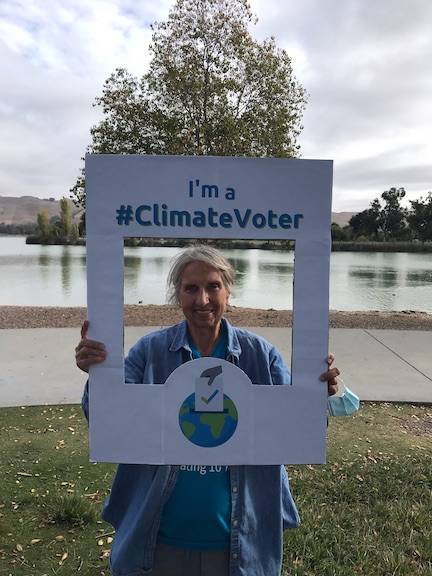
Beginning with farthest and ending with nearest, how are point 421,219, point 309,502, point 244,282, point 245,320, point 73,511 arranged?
point 421,219 → point 245,320 → point 309,502 → point 73,511 → point 244,282

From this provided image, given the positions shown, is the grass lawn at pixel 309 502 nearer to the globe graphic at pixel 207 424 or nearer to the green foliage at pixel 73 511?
the green foliage at pixel 73 511

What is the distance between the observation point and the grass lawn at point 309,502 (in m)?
2.49

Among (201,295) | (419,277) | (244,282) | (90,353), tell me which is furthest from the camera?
(419,277)

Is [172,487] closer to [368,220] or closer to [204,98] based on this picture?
[204,98]

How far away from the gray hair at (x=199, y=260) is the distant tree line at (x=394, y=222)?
36.8 m

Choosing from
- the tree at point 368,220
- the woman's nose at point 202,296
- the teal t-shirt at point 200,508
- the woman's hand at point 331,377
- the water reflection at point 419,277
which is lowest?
the water reflection at point 419,277

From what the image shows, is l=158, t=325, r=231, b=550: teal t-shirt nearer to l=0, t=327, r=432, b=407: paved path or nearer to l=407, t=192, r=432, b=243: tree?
l=0, t=327, r=432, b=407: paved path

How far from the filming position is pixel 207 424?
137cm

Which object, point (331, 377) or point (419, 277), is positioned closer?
point (331, 377)

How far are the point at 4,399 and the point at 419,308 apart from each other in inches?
408

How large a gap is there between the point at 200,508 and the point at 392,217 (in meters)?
50.8

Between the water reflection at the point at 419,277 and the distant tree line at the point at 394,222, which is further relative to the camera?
the distant tree line at the point at 394,222

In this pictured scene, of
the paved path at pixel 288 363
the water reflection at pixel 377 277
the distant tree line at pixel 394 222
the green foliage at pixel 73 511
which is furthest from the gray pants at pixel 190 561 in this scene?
the distant tree line at pixel 394 222

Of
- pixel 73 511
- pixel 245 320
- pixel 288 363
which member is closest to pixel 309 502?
pixel 73 511
